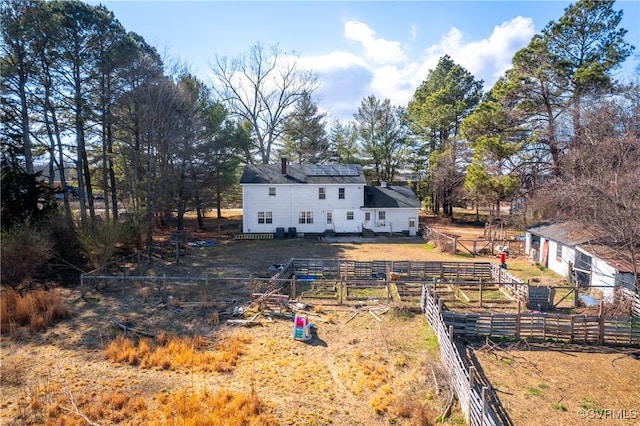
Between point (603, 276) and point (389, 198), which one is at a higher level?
point (389, 198)

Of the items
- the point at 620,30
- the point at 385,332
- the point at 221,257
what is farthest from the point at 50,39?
the point at 620,30

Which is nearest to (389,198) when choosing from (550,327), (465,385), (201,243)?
(201,243)

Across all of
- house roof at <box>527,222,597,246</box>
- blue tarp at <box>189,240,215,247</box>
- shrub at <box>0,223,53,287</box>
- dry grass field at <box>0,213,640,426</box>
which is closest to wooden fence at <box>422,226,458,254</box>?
house roof at <box>527,222,597,246</box>

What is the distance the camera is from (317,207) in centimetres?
3189

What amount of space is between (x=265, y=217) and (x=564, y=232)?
74.1 feet

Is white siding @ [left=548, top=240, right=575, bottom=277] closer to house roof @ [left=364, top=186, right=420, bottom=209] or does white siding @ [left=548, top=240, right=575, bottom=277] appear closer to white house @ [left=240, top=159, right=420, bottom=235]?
white house @ [left=240, top=159, right=420, bottom=235]

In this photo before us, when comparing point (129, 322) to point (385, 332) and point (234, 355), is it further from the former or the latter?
point (385, 332)

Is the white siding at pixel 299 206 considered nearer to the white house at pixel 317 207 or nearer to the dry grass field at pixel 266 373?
the white house at pixel 317 207

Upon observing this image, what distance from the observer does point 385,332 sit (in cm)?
1159

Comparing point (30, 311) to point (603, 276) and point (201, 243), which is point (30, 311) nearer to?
point (201, 243)

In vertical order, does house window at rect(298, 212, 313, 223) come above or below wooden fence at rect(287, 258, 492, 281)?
above

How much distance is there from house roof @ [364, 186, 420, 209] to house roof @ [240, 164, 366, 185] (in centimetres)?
195

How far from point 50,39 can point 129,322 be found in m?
19.4

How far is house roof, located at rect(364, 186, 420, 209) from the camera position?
105ft
